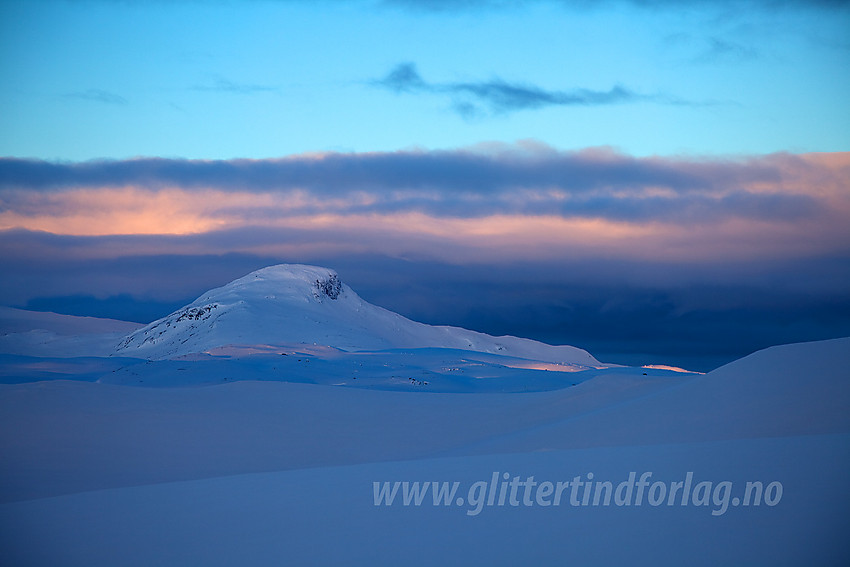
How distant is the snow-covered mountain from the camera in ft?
185

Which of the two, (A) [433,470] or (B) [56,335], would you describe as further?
(B) [56,335]

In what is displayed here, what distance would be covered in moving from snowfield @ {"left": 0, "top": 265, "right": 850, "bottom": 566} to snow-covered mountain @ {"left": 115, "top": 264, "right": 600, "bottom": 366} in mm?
30937

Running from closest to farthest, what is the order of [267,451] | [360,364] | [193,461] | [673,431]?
1. [673,431]
2. [193,461]
3. [267,451]
4. [360,364]

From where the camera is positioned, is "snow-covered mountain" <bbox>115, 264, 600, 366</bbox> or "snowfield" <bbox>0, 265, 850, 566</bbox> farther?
"snow-covered mountain" <bbox>115, 264, 600, 366</bbox>

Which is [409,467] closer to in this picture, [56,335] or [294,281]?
[294,281]

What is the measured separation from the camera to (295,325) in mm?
60000

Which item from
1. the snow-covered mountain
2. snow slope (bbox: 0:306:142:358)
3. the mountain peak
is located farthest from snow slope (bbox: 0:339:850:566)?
the mountain peak

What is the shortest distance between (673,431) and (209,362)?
20.2m

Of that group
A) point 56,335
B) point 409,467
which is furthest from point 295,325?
point 409,467

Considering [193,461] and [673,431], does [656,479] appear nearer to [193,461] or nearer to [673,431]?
[673,431]

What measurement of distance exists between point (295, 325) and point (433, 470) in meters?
51.2

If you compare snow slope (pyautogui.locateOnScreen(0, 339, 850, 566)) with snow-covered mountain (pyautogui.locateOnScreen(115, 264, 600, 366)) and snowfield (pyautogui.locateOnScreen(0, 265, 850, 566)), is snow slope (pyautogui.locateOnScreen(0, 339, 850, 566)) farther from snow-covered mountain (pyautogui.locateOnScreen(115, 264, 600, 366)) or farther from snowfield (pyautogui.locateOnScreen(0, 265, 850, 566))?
snow-covered mountain (pyautogui.locateOnScreen(115, 264, 600, 366))

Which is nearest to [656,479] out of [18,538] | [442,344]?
[18,538]

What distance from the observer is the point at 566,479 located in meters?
8.67
